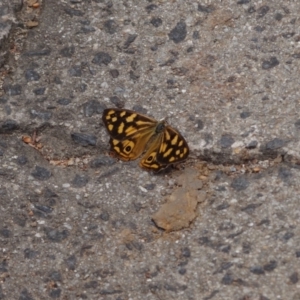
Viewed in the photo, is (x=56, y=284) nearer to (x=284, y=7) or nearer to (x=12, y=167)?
(x=12, y=167)

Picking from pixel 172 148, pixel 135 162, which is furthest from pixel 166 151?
pixel 135 162

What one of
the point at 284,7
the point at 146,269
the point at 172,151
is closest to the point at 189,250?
the point at 146,269

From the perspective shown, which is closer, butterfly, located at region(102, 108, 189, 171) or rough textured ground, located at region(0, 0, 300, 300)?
rough textured ground, located at region(0, 0, 300, 300)

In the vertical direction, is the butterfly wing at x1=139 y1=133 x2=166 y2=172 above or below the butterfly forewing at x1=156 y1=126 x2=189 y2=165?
below

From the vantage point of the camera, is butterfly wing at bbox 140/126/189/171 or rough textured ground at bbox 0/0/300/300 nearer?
rough textured ground at bbox 0/0/300/300

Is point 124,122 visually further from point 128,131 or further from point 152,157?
point 152,157

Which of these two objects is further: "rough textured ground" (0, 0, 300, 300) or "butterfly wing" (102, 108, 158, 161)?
"butterfly wing" (102, 108, 158, 161)
